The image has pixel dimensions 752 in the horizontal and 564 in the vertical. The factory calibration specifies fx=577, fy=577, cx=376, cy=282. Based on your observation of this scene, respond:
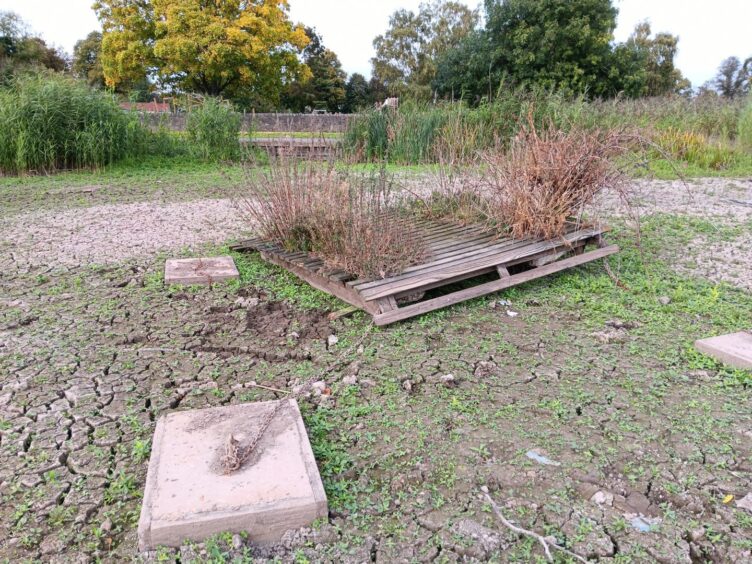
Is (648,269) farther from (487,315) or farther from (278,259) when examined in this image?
(278,259)

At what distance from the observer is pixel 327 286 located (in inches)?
153

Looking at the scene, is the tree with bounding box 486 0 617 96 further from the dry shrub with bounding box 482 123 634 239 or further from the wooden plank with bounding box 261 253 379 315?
the wooden plank with bounding box 261 253 379 315

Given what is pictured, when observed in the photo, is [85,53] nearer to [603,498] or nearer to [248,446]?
[248,446]

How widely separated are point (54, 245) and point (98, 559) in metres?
4.01

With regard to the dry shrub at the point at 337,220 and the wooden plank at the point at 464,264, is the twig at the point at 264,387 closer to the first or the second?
the wooden plank at the point at 464,264

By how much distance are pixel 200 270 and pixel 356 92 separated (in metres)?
36.6

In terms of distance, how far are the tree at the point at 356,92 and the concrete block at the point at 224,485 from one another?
112ft

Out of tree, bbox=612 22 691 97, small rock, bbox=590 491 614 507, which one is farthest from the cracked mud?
tree, bbox=612 22 691 97

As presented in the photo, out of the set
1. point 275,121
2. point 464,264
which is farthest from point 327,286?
point 275,121

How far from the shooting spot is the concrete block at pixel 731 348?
294cm

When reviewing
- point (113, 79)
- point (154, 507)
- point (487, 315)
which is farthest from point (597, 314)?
point (113, 79)

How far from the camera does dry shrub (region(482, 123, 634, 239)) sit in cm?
430

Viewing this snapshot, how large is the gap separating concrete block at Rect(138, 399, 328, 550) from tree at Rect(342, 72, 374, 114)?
34233 mm

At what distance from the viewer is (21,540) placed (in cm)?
179
